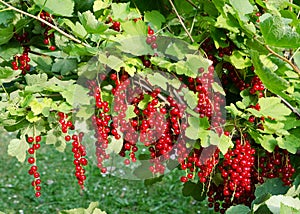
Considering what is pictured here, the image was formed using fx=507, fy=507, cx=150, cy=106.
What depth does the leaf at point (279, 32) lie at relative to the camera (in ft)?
4.41

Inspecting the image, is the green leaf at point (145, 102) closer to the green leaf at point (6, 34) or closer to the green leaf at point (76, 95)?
the green leaf at point (76, 95)

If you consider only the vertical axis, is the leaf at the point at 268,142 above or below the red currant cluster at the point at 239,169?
above

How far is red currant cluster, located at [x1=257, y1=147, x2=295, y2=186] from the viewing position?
1.82 meters

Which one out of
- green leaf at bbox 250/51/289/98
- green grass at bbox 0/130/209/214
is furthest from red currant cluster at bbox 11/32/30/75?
green grass at bbox 0/130/209/214

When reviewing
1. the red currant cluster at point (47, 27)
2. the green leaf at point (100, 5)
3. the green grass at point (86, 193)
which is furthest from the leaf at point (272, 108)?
the green grass at point (86, 193)

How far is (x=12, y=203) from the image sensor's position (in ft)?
16.5

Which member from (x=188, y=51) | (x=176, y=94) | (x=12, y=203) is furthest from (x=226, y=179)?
(x=12, y=203)

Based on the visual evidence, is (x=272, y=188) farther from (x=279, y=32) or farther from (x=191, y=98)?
(x=279, y=32)

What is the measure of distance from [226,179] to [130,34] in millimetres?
622

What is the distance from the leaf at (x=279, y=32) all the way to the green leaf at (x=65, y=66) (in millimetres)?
708

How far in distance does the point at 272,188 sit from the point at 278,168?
8cm

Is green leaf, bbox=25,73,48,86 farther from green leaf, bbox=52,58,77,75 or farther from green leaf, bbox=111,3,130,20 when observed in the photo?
green leaf, bbox=111,3,130,20

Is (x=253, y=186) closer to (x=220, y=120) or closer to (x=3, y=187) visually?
(x=220, y=120)

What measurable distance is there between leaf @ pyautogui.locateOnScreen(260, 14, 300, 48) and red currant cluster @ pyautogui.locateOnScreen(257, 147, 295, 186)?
1.79 ft
